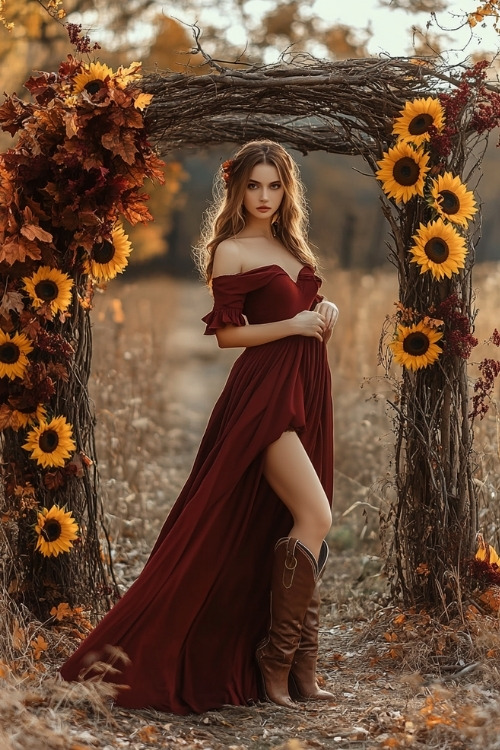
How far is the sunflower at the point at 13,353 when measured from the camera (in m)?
3.57

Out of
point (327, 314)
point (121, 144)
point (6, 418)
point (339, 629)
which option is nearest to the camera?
point (327, 314)

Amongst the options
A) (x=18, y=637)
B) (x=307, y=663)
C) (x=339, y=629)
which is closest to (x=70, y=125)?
(x=18, y=637)

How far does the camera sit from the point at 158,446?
23.9 feet

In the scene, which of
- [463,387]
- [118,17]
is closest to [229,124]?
[463,387]

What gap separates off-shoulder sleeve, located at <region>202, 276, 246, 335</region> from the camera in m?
3.14

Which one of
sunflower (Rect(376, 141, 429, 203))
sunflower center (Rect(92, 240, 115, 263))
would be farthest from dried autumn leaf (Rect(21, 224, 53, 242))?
sunflower (Rect(376, 141, 429, 203))

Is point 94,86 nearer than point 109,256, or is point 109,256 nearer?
point 94,86

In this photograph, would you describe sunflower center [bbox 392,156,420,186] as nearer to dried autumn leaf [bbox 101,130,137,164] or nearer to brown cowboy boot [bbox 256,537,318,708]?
dried autumn leaf [bbox 101,130,137,164]

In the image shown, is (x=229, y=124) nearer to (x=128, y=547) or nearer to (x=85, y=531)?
(x=85, y=531)

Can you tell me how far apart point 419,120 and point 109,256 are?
1307mm

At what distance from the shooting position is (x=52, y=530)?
3637mm

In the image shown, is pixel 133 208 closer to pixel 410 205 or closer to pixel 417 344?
pixel 410 205

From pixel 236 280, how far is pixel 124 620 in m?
1.18

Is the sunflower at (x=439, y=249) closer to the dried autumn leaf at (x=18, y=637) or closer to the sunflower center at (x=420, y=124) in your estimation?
the sunflower center at (x=420, y=124)
